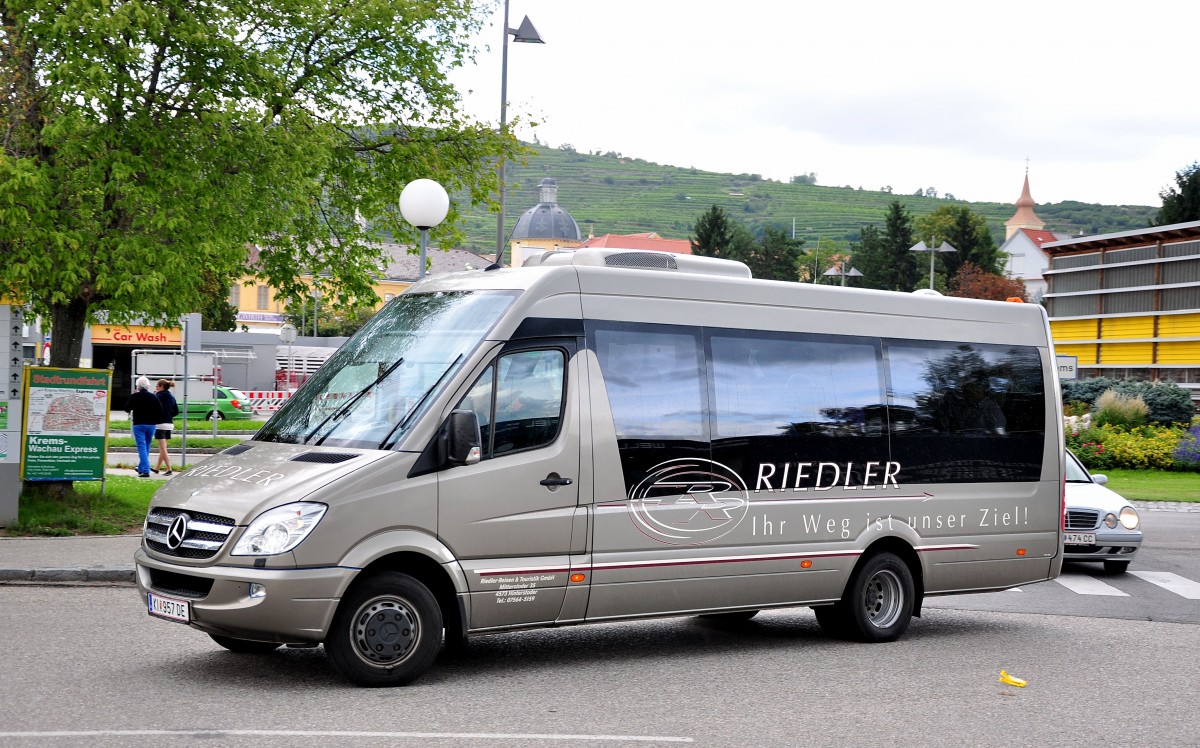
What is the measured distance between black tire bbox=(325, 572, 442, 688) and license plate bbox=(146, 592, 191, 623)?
2.70ft

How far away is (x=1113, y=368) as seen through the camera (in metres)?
43.9

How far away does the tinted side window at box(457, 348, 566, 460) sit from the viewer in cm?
825

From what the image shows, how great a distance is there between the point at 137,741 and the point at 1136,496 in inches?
985

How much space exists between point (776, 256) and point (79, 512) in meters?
94.9

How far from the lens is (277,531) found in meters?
7.48

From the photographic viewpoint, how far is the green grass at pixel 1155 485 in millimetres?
27550

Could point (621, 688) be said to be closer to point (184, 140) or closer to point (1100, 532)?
point (1100, 532)

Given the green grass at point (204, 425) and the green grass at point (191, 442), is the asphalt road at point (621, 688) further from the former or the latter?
the green grass at point (204, 425)

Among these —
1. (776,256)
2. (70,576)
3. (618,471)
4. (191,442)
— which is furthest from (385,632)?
(776,256)

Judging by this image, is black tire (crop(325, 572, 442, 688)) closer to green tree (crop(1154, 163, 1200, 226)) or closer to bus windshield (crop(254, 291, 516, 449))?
bus windshield (crop(254, 291, 516, 449))

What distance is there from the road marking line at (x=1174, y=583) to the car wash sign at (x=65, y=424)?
11864mm

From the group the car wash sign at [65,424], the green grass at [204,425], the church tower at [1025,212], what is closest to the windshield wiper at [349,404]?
the car wash sign at [65,424]

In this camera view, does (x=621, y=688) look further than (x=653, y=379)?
No

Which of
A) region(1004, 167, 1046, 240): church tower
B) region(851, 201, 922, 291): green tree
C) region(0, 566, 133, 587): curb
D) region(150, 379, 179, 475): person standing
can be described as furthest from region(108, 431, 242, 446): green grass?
region(1004, 167, 1046, 240): church tower
